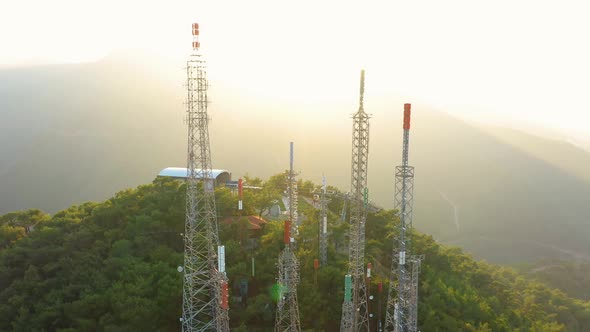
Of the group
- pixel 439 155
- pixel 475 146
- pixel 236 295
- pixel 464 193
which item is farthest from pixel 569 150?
pixel 236 295

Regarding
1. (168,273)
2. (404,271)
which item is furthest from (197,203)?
(404,271)

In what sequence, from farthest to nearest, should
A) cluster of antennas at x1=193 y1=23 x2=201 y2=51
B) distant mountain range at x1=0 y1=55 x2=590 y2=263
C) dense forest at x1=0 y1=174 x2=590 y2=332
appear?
distant mountain range at x1=0 y1=55 x2=590 y2=263 → dense forest at x1=0 y1=174 x2=590 y2=332 → cluster of antennas at x1=193 y1=23 x2=201 y2=51

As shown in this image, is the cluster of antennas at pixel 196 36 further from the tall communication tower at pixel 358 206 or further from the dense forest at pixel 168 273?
the dense forest at pixel 168 273

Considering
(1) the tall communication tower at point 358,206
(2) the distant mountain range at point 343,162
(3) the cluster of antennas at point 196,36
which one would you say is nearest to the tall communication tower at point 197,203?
(3) the cluster of antennas at point 196,36

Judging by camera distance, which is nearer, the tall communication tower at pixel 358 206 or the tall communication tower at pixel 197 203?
the tall communication tower at pixel 197 203

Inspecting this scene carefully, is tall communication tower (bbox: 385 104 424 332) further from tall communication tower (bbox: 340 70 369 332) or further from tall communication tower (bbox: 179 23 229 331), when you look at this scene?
tall communication tower (bbox: 179 23 229 331)

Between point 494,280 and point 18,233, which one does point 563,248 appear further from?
point 18,233

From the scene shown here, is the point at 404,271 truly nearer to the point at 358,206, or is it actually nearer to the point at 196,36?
the point at 358,206

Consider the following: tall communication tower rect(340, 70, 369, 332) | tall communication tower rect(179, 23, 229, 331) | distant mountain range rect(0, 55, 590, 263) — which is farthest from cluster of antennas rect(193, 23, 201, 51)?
distant mountain range rect(0, 55, 590, 263)
